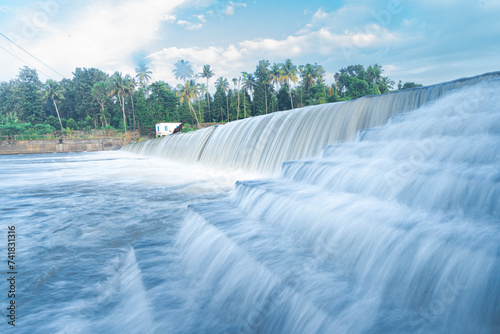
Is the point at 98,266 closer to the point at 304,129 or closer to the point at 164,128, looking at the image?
the point at 304,129

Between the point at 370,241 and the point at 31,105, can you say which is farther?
the point at 31,105

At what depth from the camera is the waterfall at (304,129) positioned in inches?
237

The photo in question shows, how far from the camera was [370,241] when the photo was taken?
2.21 metres

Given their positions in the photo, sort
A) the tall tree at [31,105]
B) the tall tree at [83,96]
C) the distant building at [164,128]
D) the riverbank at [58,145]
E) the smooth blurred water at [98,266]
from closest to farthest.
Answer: the smooth blurred water at [98,266]
the riverbank at [58,145]
the distant building at [164,128]
the tall tree at [31,105]
the tall tree at [83,96]

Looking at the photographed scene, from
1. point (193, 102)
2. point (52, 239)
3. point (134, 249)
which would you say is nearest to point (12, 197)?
point (52, 239)

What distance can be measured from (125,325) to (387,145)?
4.01 meters

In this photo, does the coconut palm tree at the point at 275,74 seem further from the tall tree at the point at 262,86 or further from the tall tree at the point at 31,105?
the tall tree at the point at 31,105

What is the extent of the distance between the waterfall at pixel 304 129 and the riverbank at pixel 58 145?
112 ft

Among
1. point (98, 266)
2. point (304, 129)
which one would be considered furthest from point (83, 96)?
point (98, 266)

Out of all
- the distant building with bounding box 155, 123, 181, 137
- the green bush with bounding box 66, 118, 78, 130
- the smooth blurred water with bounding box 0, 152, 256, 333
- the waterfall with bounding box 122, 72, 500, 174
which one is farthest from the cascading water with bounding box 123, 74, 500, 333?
the green bush with bounding box 66, 118, 78, 130

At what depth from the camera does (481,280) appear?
1.52 m

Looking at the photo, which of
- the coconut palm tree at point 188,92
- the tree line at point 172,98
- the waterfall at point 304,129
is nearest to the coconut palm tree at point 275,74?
the tree line at point 172,98

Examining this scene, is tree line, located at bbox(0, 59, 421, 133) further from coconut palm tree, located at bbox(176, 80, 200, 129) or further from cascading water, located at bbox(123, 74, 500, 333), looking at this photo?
cascading water, located at bbox(123, 74, 500, 333)

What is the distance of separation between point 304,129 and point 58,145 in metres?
40.5
